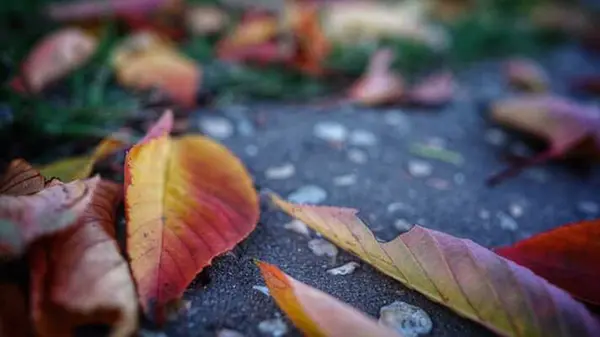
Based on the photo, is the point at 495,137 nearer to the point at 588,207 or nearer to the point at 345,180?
the point at 588,207

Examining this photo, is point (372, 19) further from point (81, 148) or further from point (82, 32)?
point (81, 148)

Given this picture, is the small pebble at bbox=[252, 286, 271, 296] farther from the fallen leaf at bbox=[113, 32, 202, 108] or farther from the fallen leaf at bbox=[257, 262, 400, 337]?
the fallen leaf at bbox=[113, 32, 202, 108]

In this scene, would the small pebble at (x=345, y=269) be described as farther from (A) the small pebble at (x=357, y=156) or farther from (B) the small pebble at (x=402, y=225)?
(A) the small pebble at (x=357, y=156)

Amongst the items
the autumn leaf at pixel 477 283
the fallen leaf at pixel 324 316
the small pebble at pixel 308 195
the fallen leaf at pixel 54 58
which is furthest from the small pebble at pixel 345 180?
the fallen leaf at pixel 54 58

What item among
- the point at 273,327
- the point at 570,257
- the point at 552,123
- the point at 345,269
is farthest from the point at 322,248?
the point at 552,123

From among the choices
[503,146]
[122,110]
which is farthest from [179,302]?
[503,146]

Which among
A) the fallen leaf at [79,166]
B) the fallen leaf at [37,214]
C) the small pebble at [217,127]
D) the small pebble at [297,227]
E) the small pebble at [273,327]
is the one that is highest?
the fallen leaf at [37,214]
